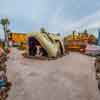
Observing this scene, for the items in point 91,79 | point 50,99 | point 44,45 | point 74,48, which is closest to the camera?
point 50,99

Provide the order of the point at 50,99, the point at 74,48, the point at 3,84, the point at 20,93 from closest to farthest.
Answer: the point at 50,99, the point at 20,93, the point at 3,84, the point at 74,48

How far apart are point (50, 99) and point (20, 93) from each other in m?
1.45

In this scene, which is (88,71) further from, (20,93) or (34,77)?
(20,93)

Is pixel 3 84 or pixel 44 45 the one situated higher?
pixel 44 45

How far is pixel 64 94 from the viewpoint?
8.38 m

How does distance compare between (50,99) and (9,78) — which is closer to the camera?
(50,99)

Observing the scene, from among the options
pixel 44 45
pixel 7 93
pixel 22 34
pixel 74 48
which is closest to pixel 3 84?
pixel 7 93

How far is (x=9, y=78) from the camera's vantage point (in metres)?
10.5

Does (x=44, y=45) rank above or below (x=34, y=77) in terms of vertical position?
above

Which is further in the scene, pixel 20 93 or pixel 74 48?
pixel 74 48

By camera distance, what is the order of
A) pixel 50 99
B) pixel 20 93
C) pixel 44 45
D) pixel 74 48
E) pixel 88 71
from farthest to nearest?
pixel 74 48
pixel 44 45
pixel 88 71
pixel 20 93
pixel 50 99

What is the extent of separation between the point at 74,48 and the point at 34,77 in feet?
50.2

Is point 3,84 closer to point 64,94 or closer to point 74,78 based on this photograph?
point 64,94

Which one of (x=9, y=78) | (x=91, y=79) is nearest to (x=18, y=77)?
(x=9, y=78)
